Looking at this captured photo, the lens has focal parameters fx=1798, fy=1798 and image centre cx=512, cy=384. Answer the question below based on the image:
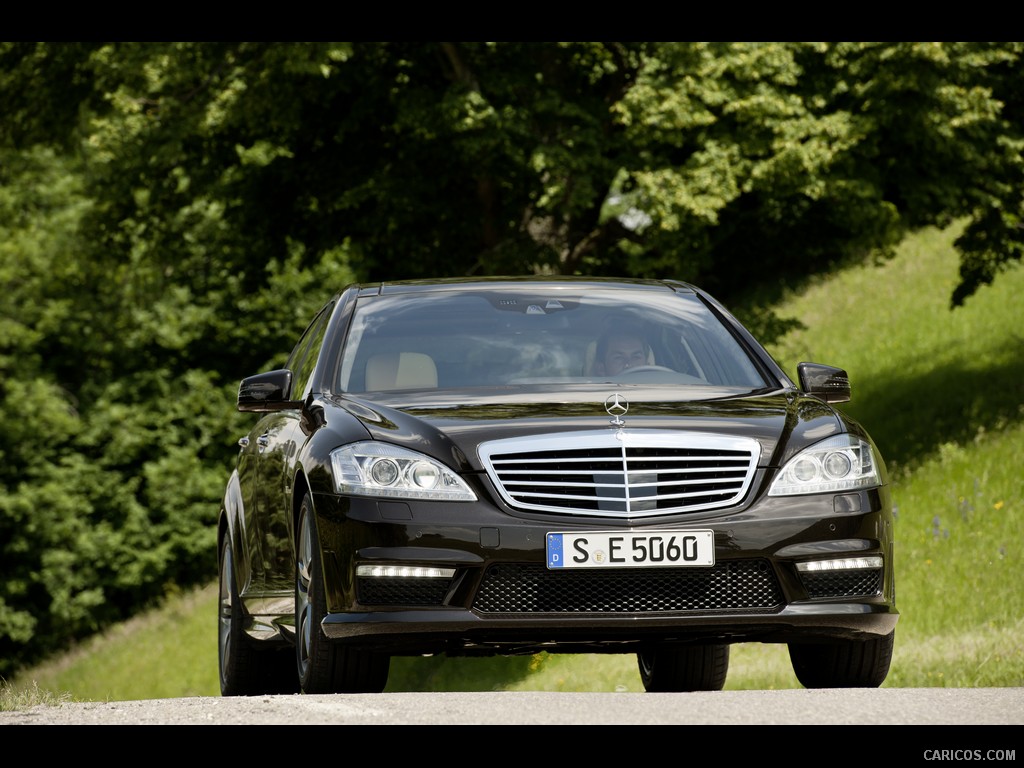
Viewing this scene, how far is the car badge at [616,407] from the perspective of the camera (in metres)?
6.48

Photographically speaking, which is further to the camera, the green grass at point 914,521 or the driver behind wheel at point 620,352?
the green grass at point 914,521

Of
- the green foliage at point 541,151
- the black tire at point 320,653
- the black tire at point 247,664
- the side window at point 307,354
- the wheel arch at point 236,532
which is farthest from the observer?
the green foliage at point 541,151

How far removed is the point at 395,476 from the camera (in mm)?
6348

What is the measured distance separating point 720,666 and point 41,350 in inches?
1279

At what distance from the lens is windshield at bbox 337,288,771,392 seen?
7496 mm

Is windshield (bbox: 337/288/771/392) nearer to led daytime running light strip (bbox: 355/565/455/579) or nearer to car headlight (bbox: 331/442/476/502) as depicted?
car headlight (bbox: 331/442/476/502)

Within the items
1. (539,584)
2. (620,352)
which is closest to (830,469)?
(539,584)

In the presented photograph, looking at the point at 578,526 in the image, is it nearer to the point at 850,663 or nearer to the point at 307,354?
the point at 850,663

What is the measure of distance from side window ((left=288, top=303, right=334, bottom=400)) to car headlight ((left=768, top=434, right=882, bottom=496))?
7.20ft

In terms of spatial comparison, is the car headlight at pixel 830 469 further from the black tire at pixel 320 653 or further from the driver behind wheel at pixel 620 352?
the black tire at pixel 320 653

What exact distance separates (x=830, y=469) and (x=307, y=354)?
2961 millimetres

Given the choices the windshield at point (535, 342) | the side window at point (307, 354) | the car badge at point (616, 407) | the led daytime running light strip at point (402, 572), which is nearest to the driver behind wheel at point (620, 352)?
the windshield at point (535, 342)

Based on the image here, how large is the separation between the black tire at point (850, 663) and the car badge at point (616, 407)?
4.22ft
